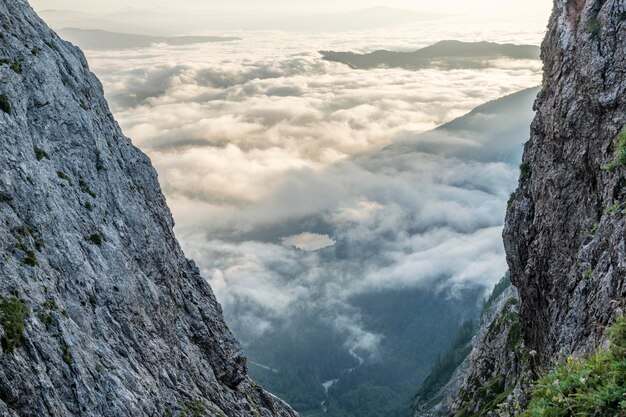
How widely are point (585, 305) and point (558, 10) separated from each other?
31686 mm

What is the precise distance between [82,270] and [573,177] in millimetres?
39739

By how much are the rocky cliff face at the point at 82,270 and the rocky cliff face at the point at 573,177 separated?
2984 centimetres

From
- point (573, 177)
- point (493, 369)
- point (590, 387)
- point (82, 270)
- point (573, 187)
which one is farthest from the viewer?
point (493, 369)

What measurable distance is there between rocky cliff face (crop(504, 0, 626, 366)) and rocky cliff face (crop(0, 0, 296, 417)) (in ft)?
97.9

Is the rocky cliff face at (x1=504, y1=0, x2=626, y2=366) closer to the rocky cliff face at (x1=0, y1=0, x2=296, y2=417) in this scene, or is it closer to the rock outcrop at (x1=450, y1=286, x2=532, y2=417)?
the rocky cliff face at (x1=0, y1=0, x2=296, y2=417)

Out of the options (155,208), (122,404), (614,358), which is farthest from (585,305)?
(155,208)

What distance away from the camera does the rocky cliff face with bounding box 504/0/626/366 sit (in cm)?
3697

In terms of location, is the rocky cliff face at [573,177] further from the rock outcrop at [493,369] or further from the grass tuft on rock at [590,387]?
the rock outcrop at [493,369]

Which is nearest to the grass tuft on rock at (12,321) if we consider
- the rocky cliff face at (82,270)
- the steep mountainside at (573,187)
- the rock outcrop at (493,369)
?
the rocky cliff face at (82,270)

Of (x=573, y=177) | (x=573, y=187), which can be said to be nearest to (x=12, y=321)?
(x=573, y=187)

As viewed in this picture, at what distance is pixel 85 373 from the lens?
38.5 meters

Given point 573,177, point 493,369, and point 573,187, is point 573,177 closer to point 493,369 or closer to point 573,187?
point 573,187

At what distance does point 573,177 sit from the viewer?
49250 millimetres

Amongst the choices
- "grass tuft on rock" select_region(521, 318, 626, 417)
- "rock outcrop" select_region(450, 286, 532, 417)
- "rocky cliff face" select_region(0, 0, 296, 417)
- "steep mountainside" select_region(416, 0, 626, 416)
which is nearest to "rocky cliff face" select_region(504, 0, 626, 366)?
"steep mountainside" select_region(416, 0, 626, 416)
